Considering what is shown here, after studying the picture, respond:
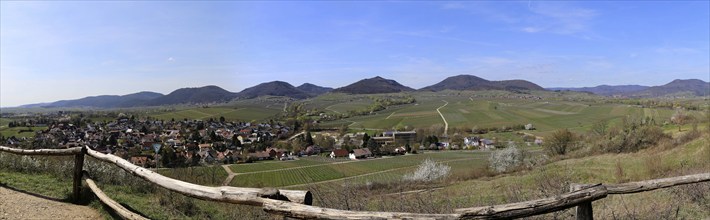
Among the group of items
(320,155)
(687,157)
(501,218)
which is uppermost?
(501,218)

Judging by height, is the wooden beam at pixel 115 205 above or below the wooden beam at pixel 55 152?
below

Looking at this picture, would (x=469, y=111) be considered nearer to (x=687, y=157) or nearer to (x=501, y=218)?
(x=687, y=157)

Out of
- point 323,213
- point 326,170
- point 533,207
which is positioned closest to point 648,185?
point 533,207

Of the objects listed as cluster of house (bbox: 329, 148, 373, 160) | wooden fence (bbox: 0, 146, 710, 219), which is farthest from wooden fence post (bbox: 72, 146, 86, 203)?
cluster of house (bbox: 329, 148, 373, 160)

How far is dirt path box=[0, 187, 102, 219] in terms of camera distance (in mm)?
5336

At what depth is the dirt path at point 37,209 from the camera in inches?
210

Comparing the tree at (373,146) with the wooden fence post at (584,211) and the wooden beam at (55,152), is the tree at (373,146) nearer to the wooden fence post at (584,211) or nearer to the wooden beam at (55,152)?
the wooden beam at (55,152)

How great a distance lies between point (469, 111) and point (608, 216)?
9724 centimetres

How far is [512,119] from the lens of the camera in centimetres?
8156

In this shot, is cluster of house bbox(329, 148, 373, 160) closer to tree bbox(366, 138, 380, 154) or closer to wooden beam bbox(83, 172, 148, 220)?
tree bbox(366, 138, 380, 154)

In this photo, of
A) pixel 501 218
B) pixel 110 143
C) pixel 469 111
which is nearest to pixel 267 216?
pixel 501 218

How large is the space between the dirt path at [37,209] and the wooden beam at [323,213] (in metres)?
3.79

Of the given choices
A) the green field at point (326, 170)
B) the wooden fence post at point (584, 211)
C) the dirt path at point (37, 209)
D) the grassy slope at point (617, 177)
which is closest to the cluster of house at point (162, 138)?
the green field at point (326, 170)

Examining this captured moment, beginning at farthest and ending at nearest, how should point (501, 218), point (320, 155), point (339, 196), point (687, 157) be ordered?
point (320, 155), point (687, 157), point (339, 196), point (501, 218)
